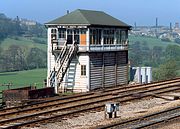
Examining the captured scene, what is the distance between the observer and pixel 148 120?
752 inches

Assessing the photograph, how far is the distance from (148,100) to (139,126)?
9.88 metres

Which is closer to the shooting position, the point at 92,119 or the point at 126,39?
the point at 92,119

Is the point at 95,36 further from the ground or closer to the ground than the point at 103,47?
further from the ground

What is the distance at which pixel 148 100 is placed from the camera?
1061 inches

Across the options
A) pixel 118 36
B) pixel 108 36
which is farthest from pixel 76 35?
pixel 118 36

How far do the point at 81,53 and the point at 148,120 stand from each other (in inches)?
680

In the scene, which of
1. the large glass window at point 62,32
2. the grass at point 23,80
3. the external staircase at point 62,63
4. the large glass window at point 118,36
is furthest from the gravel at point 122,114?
the grass at point 23,80

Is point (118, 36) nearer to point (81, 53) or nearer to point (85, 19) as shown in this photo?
point (85, 19)

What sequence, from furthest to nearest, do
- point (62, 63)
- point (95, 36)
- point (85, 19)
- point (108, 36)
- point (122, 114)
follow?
point (108, 36), point (95, 36), point (85, 19), point (62, 63), point (122, 114)

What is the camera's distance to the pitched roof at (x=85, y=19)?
1417 inches

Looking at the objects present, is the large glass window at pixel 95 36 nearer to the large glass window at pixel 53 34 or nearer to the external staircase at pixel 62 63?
the external staircase at pixel 62 63

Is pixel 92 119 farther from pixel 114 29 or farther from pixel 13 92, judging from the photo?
pixel 114 29

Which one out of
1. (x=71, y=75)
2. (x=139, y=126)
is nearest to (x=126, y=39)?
(x=71, y=75)

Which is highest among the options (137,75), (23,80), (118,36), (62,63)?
(118,36)
